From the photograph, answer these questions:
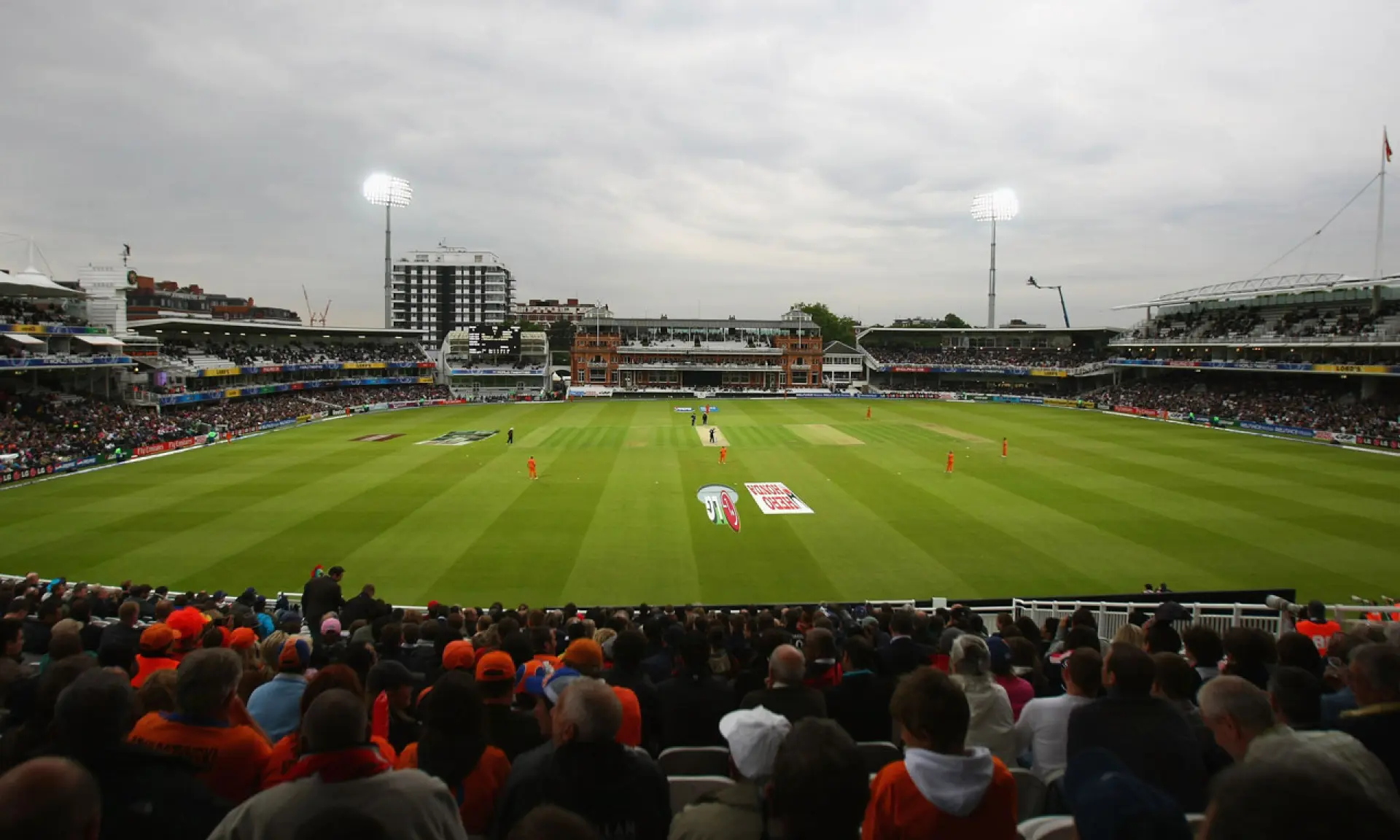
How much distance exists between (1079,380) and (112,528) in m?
89.3

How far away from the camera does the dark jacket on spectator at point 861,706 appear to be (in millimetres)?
5836

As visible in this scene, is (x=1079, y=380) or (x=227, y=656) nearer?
(x=227, y=656)

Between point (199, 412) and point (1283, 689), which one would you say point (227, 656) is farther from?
point (199, 412)

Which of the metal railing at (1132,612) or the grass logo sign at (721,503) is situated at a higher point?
the metal railing at (1132,612)

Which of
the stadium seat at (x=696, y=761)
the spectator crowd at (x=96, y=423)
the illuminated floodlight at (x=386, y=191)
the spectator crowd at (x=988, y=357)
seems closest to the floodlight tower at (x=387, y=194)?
the illuminated floodlight at (x=386, y=191)

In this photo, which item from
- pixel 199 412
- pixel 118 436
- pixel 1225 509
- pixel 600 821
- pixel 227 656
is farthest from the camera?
pixel 199 412

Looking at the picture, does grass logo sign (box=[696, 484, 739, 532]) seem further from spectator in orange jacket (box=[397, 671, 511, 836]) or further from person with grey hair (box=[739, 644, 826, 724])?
spectator in orange jacket (box=[397, 671, 511, 836])

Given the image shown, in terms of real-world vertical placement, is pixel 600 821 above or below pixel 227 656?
below

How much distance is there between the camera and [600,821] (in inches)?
137

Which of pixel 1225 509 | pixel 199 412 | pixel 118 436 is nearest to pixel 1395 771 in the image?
pixel 1225 509

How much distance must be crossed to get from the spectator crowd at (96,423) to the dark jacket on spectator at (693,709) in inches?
1671

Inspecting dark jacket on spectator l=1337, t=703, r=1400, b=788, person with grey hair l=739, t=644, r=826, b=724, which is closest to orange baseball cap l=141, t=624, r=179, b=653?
person with grey hair l=739, t=644, r=826, b=724

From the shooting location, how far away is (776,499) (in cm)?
2936

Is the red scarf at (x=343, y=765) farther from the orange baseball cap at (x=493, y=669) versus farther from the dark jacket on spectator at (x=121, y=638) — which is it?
the dark jacket on spectator at (x=121, y=638)
